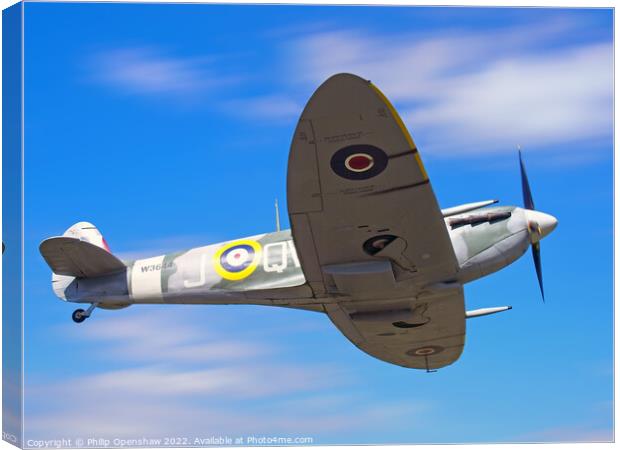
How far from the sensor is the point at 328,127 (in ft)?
34.1

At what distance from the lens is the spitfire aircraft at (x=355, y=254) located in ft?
34.5

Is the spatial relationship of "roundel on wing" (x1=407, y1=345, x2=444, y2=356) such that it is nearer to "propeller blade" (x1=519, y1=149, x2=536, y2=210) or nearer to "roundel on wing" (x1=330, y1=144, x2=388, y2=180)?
"propeller blade" (x1=519, y1=149, x2=536, y2=210)

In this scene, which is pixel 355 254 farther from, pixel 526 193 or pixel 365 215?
pixel 526 193

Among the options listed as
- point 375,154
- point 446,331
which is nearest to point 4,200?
point 375,154

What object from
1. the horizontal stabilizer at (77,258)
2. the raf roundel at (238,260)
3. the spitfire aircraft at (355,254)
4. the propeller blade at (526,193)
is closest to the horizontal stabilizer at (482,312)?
the spitfire aircraft at (355,254)

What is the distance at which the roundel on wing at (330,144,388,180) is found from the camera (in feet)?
34.7

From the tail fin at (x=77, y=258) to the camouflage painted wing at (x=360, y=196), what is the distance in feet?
11.0

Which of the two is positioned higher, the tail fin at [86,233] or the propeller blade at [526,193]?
the tail fin at [86,233]

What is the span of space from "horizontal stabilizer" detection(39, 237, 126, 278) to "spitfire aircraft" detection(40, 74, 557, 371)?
0.05 feet

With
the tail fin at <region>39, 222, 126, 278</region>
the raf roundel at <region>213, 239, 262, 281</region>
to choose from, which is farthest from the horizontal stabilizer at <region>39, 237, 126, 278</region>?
the raf roundel at <region>213, 239, 262, 281</region>

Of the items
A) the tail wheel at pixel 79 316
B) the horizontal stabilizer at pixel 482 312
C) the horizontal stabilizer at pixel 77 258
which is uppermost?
the horizontal stabilizer at pixel 77 258

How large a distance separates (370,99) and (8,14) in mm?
5428

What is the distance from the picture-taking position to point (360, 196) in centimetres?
1116

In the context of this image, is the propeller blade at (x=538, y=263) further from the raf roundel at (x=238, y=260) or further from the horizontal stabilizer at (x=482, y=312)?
the raf roundel at (x=238, y=260)
